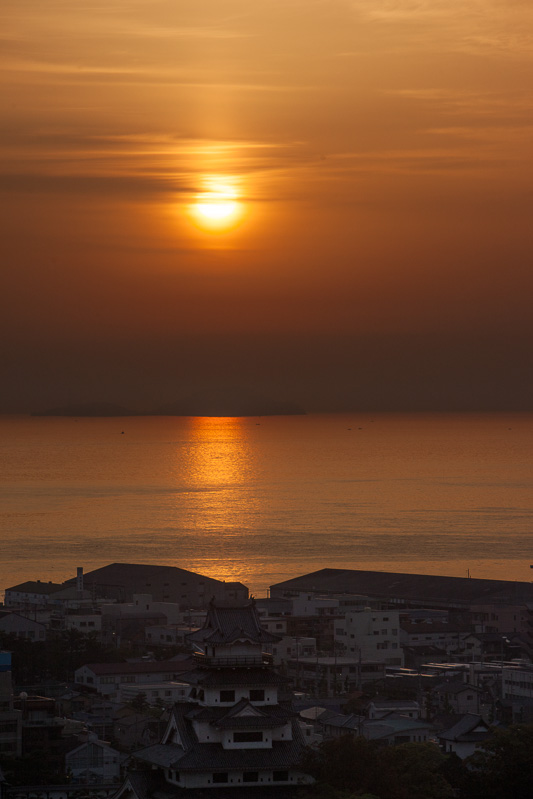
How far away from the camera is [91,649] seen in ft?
155

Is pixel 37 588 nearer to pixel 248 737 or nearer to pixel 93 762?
pixel 93 762

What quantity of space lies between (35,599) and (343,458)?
5160 inches

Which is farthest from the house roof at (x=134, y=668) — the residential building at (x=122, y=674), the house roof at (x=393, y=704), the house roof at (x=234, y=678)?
the house roof at (x=234, y=678)

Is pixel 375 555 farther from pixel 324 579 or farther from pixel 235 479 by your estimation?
pixel 235 479

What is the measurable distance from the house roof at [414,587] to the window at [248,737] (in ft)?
132

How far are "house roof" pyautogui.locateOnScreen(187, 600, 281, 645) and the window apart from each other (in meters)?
1.55

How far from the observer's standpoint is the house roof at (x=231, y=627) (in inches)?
943

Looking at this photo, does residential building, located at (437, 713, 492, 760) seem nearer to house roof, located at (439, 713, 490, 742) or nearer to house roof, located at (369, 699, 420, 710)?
house roof, located at (439, 713, 490, 742)

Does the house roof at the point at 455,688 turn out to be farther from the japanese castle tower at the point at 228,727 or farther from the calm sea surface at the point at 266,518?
the calm sea surface at the point at 266,518

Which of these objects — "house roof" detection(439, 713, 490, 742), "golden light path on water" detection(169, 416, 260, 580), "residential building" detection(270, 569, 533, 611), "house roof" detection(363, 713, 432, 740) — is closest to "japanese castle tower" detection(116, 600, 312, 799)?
"house roof" detection(439, 713, 490, 742)

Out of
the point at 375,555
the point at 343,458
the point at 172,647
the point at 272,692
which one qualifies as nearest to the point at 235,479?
the point at 343,458

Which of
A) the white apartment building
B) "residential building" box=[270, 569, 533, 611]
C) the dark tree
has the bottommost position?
the dark tree

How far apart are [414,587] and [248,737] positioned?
45.4 meters

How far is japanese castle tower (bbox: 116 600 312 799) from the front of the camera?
23375 mm
